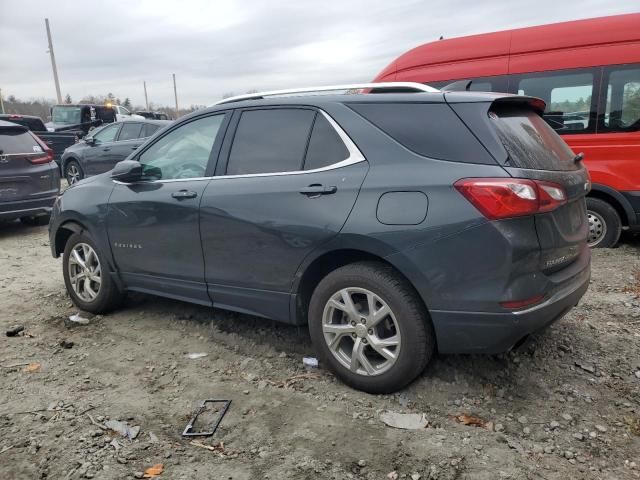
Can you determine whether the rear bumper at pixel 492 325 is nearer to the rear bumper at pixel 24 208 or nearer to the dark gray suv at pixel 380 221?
the dark gray suv at pixel 380 221

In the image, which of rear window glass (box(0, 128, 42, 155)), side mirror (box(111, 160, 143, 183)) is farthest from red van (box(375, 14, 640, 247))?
rear window glass (box(0, 128, 42, 155))

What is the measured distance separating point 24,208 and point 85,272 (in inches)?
162

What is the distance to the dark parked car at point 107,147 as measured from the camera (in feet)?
38.8

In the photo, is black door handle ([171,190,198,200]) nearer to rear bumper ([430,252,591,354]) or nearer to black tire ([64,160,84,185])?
rear bumper ([430,252,591,354])

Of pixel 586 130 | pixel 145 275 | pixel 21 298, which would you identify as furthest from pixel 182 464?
pixel 586 130

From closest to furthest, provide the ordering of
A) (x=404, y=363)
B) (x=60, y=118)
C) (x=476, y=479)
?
(x=476, y=479), (x=404, y=363), (x=60, y=118)

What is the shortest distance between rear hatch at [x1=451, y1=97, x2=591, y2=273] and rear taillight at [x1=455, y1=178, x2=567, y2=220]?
0.16 feet

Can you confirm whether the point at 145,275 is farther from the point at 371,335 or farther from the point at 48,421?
the point at 371,335

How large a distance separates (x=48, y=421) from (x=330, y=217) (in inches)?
74.8

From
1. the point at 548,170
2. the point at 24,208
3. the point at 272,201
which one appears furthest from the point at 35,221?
the point at 548,170

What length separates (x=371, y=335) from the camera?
9.74ft

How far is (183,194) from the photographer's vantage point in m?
3.73

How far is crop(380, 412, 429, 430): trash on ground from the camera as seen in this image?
9.06ft

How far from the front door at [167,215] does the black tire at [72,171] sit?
9.71 meters
